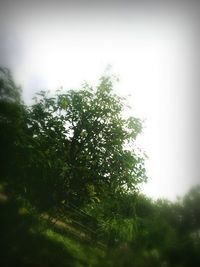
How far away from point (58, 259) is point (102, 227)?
13.8 ft

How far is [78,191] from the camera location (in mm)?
14086

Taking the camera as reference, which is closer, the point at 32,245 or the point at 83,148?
the point at 32,245

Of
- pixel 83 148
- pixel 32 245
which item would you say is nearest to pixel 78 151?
pixel 83 148

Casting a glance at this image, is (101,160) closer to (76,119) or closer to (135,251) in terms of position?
(76,119)

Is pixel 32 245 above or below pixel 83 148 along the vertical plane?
below

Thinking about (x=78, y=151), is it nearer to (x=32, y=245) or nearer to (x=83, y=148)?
(x=83, y=148)

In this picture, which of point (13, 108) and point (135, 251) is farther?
point (135, 251)

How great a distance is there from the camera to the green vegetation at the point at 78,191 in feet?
36.1

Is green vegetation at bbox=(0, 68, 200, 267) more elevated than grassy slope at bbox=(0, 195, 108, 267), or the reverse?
green vegetation at bbox=(0, 68, 200, 267)

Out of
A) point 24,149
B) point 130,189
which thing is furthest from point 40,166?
point 130,189

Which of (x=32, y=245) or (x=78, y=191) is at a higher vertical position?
(x=78, y=191)

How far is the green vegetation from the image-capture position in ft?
36.1

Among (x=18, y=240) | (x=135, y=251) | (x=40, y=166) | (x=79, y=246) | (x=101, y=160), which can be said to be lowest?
(x=18, y=240)

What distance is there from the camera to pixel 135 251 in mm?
13523
